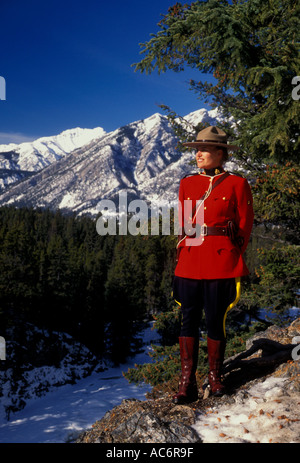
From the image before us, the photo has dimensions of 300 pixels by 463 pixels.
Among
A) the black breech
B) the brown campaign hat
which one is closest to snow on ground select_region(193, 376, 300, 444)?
the black breech

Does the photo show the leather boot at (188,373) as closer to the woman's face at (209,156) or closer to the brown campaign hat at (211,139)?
the woman's face at (209,156)

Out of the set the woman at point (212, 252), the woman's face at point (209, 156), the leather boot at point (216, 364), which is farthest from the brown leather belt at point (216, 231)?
the leather boot at point (216, 364)

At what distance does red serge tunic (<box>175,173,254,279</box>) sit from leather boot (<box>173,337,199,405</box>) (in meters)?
0.81

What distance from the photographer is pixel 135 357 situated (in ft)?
152

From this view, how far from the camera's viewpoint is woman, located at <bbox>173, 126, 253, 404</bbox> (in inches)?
159

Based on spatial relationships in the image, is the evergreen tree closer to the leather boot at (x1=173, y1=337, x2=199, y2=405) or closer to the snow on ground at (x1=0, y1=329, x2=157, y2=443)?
the leather boot at (x1=173, y1=337, x2=199, y2=405)

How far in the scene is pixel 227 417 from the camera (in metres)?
3.54

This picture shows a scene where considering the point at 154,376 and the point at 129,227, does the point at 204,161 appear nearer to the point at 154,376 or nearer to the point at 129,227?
the point at 154,376

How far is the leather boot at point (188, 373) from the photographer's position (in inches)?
161

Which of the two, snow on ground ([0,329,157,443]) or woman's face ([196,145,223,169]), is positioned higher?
woman's face ([196,145,223,169])

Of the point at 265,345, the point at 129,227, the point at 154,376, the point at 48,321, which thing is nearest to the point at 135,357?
the point at 48,321

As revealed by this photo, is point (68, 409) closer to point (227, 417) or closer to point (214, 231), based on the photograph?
point (227, 417)

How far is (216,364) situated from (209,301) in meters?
0.77

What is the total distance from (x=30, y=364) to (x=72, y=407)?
8.59 m
